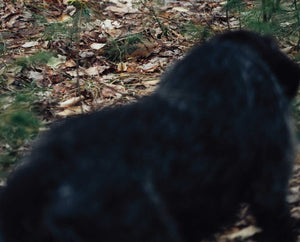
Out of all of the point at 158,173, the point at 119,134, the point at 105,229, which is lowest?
the point at 105,229

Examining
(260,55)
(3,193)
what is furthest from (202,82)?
(3,193)

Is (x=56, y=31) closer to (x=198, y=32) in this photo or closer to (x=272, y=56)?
(x=198, y=32)

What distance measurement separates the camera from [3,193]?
2.30 meters

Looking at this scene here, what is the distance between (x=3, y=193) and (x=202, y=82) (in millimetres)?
1218

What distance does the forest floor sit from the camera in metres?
4.98

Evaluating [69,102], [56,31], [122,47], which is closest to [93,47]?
[122,47]

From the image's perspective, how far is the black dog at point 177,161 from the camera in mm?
2156

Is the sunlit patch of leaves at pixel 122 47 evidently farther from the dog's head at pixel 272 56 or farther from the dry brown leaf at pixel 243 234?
the dry brown leaf at pixel 243 234

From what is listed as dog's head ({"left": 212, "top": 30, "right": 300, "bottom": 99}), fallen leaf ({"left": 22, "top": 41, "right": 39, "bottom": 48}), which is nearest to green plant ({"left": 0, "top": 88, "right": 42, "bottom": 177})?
dog's head ({"left": 212, "top": 30, "right": 300, "bottom": 99})

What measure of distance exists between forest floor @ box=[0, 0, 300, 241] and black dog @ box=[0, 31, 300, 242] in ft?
5.89

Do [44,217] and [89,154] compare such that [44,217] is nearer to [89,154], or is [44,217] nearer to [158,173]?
[89,154]

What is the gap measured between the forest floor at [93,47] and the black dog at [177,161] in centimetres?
180

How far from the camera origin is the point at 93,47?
6.02 metres

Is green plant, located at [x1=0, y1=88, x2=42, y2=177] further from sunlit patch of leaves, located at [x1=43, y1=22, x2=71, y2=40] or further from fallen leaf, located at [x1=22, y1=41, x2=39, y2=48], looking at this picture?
fallen leaf, located at [x1=22, y1=41, x2=39, y2=48]
